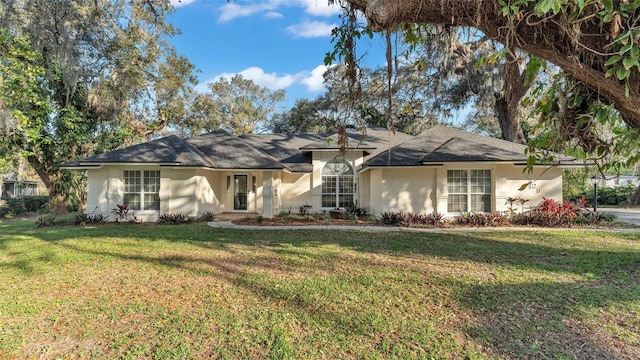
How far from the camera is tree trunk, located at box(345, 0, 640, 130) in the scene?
108 inches

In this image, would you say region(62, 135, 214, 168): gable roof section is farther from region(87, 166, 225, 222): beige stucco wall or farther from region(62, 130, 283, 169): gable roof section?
region(87, 166, 225, 222): beige stucco wall

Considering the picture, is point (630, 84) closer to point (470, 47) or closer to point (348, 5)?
point (348, 5)

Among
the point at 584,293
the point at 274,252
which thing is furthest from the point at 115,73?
the point at 584,293

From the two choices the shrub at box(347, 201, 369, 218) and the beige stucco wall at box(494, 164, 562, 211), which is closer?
the beige stucco wall at box(494, 164, 562, 211)

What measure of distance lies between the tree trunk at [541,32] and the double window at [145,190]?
506 inches

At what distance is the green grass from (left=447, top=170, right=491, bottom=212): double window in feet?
15.1

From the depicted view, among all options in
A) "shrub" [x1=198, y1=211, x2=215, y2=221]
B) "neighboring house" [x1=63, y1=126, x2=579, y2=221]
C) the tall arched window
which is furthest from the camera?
the tall arched window

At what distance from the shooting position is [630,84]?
270 centimetres

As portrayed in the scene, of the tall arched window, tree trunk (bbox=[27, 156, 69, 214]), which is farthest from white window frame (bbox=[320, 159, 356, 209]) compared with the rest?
tree trunk (bbox=[27, 156, 69, 214])

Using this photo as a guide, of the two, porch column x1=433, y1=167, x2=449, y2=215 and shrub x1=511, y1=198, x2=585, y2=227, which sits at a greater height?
porch column x1=433, y1=167, x2=449, y2=215

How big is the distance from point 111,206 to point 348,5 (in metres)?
13.6

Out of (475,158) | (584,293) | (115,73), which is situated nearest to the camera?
(584,293)

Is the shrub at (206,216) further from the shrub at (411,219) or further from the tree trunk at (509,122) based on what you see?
the tree trunk at (509,122)

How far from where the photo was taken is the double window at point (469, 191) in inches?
514
